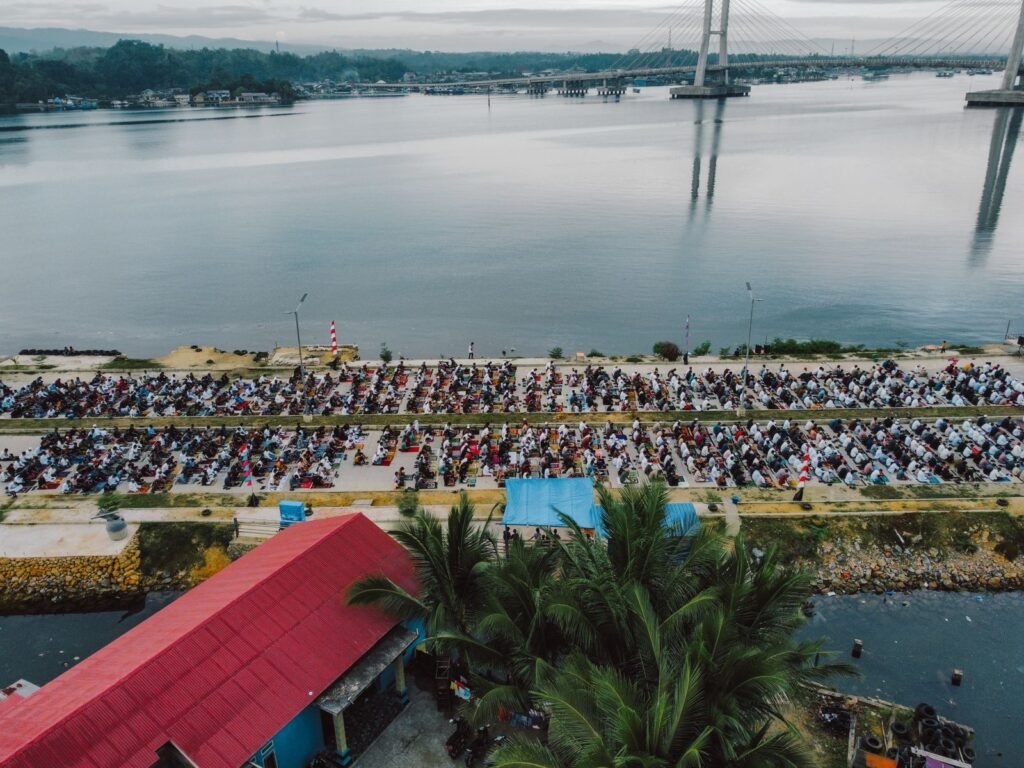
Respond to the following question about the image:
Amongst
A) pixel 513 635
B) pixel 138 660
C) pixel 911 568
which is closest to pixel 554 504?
pixel 513 635

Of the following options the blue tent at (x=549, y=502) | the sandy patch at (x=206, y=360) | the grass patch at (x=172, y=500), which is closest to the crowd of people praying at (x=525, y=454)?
the grass patch at (x=172, y=500)

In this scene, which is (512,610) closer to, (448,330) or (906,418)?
(906,418)

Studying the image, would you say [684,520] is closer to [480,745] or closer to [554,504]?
[554,504]

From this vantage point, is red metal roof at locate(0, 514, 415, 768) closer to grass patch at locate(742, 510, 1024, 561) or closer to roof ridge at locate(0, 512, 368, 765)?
roof ridge at locate(0, 512, 368, 765)

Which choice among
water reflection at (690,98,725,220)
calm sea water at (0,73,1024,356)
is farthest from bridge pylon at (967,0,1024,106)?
water reflection at (690,98,725,220)

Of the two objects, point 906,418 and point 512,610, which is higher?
point 512,610

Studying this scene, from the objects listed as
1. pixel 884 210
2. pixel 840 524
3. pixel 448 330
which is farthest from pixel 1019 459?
pixel 884 210

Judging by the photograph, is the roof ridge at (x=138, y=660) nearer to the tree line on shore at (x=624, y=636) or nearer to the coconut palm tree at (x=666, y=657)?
the tree line on shore at (x=624, y=636)
